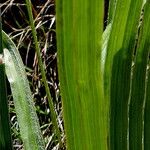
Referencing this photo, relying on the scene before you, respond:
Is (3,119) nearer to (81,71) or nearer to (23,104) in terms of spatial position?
(23,104)

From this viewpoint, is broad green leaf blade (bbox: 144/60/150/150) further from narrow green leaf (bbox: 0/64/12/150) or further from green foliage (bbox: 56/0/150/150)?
narrow green leaf (bbox: 0/64/12/150)

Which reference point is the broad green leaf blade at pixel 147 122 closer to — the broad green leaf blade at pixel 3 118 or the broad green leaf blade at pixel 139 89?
the broad green leaf blade at pixel 139 89

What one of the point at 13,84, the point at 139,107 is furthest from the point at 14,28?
the point at 139,107

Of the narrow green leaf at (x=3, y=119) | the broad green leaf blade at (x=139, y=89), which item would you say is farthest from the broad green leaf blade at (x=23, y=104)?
the broad green leaf blade at (x=139, y=89)

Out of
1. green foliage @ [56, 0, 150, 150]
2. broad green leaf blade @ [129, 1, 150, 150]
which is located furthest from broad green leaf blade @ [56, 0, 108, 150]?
broad green leaf blade @ [129, 1, 150, 150]

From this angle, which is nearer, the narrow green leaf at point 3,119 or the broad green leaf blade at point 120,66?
the broad green leaf blade at point 120,66

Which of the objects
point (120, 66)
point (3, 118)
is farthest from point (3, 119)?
point (120, 66)
